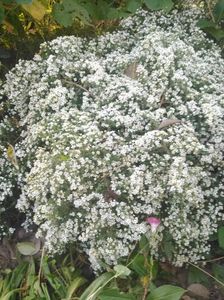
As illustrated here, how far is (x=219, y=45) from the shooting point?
2582 mm

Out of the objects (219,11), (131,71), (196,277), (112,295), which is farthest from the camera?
(219,11)

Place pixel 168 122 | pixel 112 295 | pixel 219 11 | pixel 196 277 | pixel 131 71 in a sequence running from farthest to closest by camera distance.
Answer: pixel 219 11 → pixel 131 71 → pixel 196 277 → pixel 168 122 → pixel 112 295

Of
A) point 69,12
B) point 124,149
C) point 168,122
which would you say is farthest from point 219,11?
point 124,149

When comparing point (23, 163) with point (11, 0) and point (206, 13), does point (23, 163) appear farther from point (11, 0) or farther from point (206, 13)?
point (206, 13)

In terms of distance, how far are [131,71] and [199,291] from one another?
3.02 ft

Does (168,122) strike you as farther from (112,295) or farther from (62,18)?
(62,18)

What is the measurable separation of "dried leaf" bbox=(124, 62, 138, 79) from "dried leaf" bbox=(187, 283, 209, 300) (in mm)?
866

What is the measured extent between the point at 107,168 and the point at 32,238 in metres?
0.56

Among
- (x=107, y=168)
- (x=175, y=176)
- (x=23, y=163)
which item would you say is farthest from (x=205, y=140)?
(x=23, y=163)

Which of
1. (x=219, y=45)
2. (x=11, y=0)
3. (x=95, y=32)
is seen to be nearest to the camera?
(x=11, y=0)

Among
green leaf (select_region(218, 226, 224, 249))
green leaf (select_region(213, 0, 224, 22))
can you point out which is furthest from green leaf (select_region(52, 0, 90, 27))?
green leaf (select_region(218, 226, 224, 249))

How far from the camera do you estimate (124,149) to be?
A: 191cm

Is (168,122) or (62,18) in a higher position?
(62,18)

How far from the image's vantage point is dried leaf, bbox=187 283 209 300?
6.79 feet
